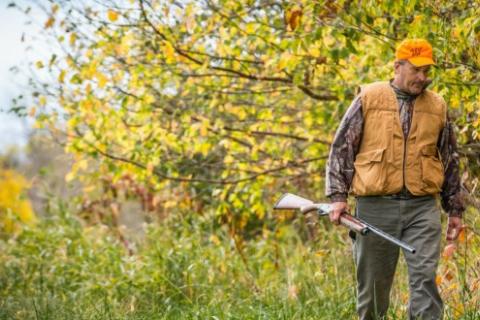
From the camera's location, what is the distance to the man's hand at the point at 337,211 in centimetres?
484

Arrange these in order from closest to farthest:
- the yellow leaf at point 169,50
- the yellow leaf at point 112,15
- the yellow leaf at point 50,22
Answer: the yellow leaf at point 169,50, the yellow leaf at point 112,15, the yellow leaf at point 50,22

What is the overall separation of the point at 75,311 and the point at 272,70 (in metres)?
2.84

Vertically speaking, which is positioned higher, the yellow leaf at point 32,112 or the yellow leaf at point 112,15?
the yellow leaf at point 112,15

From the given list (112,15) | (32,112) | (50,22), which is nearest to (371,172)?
(112,15)

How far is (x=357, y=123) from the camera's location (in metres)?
4.91

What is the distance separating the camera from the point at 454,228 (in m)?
4.96

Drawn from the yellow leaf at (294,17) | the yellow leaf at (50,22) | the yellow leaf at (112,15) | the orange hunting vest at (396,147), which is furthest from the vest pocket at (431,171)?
the yellow leaf at (50,22)

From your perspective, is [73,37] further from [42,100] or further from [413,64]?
[413,64]

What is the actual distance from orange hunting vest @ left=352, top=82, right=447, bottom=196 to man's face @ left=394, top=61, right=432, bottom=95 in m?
0.09

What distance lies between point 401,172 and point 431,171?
203 mm

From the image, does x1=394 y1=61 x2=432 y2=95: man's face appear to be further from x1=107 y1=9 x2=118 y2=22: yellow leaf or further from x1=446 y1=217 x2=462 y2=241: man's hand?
x1=107 y1=9 x2=118 y2=22: yellow leaf

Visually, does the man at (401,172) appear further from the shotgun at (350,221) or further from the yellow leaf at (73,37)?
the yellow leaf at (73,37)

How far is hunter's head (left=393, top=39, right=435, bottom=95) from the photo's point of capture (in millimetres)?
4707

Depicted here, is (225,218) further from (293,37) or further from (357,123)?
Result: (357,123)
